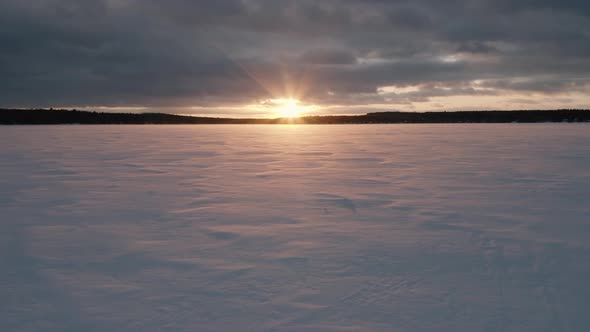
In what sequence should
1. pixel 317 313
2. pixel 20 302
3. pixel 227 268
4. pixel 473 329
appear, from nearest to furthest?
pixel 473 329 → pixel 317 313 → pixel 20 302 → pixel 227 268

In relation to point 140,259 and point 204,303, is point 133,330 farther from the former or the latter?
point 140,259

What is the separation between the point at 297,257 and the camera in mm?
5074

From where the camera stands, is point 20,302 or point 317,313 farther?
point 20,302

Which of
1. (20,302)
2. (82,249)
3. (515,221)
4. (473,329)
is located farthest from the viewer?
(515,221)

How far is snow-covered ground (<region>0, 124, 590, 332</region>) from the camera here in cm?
362

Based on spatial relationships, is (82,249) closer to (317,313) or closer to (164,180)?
(317,313)

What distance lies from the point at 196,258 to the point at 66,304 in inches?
59.0

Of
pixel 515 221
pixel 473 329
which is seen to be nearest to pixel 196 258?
pixel 473 329

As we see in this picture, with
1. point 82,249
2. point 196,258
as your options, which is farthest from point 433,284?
point 82,249

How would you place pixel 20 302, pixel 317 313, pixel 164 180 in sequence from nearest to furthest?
pixel 317 313 → pixel 20 302 → pixel 164 180

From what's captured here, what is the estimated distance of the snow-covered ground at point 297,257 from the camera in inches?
142

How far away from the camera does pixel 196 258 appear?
507cm

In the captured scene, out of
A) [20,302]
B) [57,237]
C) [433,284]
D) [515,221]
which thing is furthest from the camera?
[515,221]

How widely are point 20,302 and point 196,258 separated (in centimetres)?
176
